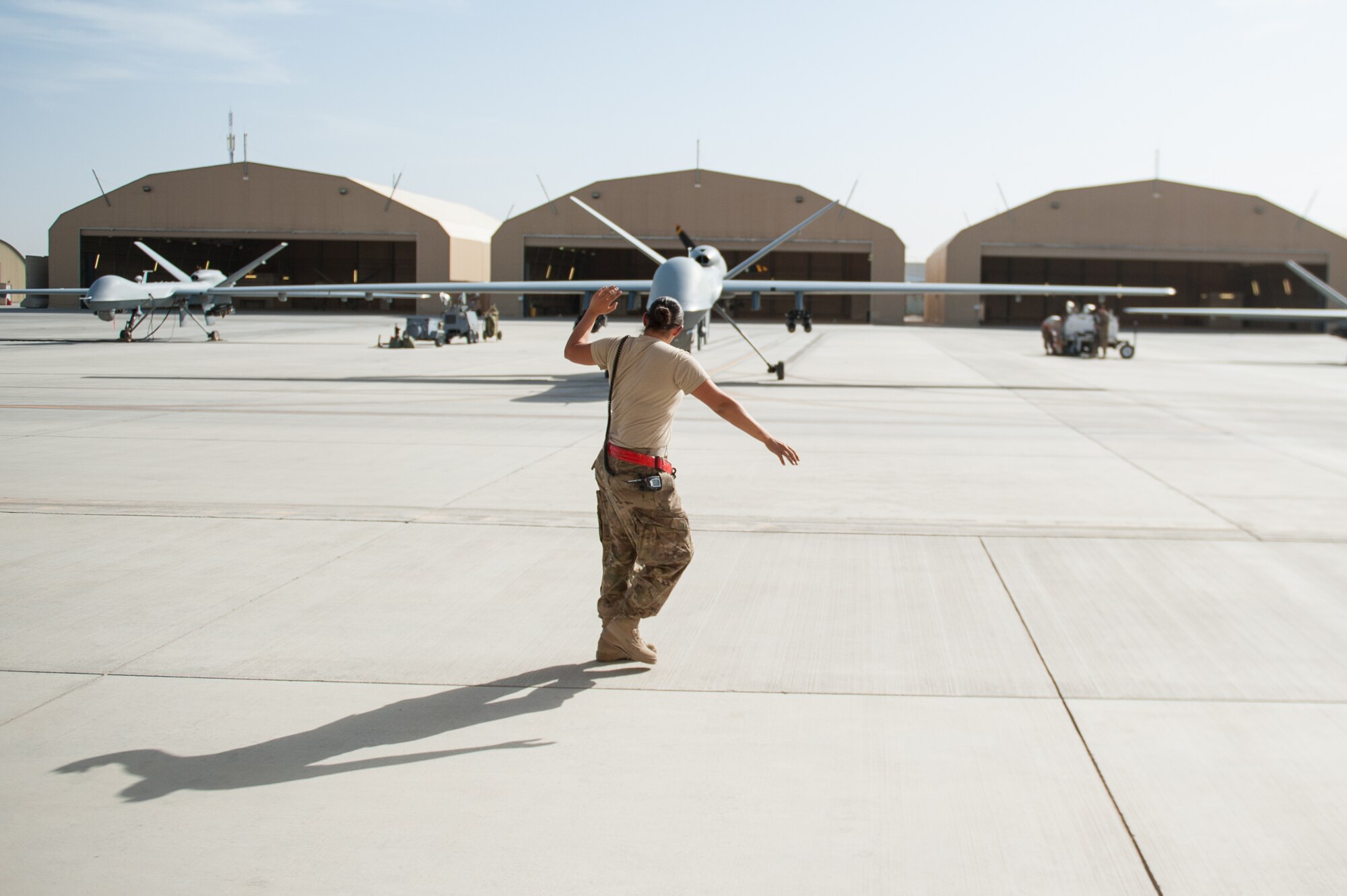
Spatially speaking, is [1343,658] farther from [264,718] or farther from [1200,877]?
[264,718]

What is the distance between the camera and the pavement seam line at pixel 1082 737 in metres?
3.76

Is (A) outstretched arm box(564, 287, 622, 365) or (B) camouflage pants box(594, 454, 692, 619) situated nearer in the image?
(B) camouflage pants box(594, 454, 692, 619)

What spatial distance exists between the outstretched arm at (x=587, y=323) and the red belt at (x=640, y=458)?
621 mm

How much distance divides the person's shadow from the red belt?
1078 mm

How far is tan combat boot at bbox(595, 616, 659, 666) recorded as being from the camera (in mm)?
5637

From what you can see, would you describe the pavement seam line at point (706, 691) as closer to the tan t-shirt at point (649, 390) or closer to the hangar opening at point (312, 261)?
the tan t-shirt at point (649, 390)

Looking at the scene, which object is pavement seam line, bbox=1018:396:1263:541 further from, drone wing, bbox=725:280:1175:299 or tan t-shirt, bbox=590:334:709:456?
drone wing, bbox=725:280:1175:299

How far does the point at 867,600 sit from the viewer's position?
7.04m

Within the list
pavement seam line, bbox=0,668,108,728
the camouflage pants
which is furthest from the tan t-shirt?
pavement seam line, bbox=0,668,108,728

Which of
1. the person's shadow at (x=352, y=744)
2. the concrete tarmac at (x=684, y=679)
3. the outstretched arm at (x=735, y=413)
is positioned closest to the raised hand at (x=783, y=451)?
the outstretched arm at (x=735, y=413)

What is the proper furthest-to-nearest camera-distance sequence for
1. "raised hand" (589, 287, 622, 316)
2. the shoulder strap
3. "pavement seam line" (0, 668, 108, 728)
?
"raised hand" (589, 287, 622, 316)
the shoulder strap
"pavement seam line" (0, 668, 108, 728)

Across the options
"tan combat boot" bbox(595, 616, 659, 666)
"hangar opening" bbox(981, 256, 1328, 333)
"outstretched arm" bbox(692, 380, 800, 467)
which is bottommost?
"tan combat boot" bbox(595, 616, 659, 666)

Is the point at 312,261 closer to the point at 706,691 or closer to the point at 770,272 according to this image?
the point at 770,272

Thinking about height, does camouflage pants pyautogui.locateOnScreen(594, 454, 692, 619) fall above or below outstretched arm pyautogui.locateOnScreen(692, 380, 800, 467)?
below
